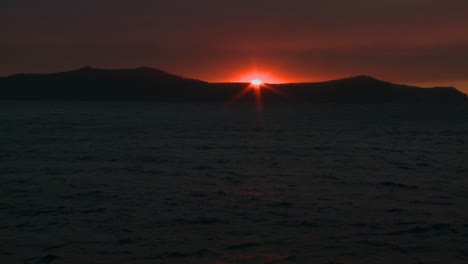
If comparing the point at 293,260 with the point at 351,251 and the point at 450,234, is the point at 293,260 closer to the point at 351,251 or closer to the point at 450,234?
the point at 351,251

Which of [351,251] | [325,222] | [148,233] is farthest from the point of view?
[325,222]

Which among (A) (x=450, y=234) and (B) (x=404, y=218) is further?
(B) (x=404, y=218)

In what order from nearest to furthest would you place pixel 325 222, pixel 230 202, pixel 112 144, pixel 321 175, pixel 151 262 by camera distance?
1. pixel 151 262
2. pixel 325 222
3. pixel 230 202
4. pixel 321 175
5. pixel 112 144

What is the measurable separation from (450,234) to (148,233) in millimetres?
10175

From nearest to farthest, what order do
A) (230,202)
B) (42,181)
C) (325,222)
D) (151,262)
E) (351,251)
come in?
(151,262) < (351,251) < (325,222) < (230,202) < (42,181)

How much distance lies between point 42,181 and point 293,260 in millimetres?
17639

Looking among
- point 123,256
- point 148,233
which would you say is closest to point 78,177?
point 148,233

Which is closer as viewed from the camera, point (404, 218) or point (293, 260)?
point (293, 260)

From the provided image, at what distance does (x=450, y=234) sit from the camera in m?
19.1

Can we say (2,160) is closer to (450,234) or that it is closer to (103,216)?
(103,216)

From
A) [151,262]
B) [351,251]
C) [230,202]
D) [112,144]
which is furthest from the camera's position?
[112,144]

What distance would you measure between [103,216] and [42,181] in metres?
9.65

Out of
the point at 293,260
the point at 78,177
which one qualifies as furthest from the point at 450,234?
the point at 78,177

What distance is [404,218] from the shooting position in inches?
840
